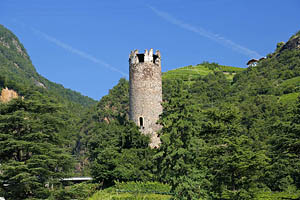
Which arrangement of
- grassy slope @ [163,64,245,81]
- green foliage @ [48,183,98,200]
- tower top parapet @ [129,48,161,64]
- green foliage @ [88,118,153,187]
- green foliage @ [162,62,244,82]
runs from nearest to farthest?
green foliage @ [48,183,98,200] → green foliage @ [88,118,153,187] → tower top parapet @ [129,48,161,64] → green foliage @ [162,62,244,82] → grassy slope @ [163,64,245,81]

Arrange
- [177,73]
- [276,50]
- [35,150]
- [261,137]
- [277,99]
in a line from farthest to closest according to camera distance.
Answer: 1. [177,73]
2. [276,50]
3. [277,99]
4. [261,137]
5. [35,150]

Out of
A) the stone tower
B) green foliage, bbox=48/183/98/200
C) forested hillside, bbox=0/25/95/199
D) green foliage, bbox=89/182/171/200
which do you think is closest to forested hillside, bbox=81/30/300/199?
green foliage, bbox=89/182/171/200

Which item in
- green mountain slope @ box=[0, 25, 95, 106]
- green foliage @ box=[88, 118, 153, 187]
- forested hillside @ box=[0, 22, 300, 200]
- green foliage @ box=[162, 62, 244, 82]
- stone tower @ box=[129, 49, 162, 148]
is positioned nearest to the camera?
forested hillside @ box=[0, 22, 300, 200]

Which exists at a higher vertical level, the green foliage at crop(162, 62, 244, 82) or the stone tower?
the green foliage at crop(162, 62, 244, 82)

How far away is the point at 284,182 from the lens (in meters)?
31.9

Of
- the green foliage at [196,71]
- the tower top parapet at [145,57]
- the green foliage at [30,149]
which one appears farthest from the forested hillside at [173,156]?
the green foliage at [196,71]

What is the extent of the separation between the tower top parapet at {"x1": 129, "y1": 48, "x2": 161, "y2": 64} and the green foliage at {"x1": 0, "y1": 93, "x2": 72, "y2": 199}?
15.0m

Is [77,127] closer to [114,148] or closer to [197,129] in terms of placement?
[114,148]

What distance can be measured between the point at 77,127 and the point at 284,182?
46307 millimetres

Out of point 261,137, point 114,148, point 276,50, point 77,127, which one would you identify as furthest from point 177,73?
point 114,148

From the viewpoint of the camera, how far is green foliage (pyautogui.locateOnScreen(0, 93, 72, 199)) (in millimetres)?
19891

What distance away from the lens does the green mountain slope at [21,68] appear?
132950mm

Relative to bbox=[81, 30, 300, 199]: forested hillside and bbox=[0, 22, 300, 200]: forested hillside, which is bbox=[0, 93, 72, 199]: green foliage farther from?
bbox=[81, 30, 300, 199]: forested hillside

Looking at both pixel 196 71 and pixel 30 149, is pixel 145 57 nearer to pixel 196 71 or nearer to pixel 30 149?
pixel 30 149
